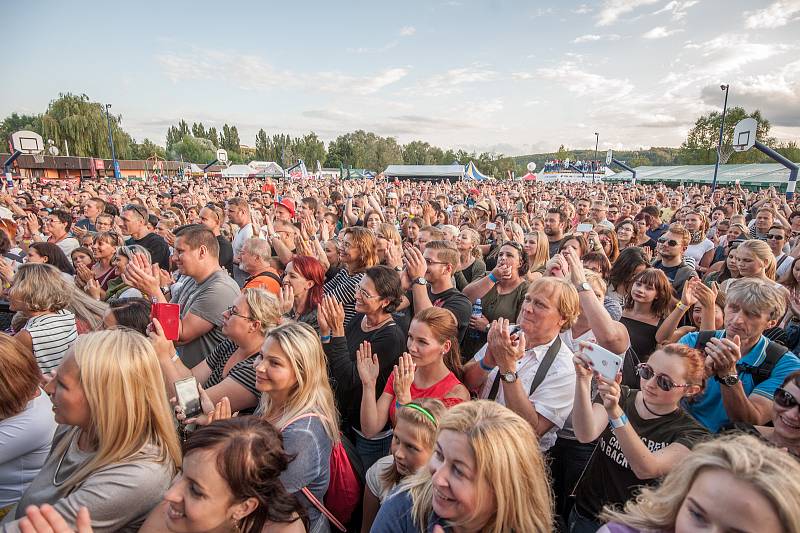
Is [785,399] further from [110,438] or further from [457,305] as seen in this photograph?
[110,438]

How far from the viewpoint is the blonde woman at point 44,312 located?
299 centimetres

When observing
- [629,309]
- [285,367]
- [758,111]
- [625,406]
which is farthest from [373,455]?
[758,111]

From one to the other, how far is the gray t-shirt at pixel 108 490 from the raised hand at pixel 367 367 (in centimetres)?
115

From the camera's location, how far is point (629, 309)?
Result: 149 inches

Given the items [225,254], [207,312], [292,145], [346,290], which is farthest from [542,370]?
[292,145]

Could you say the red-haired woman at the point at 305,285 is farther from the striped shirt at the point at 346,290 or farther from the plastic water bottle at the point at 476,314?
the plastic water bottle at the point at 476,314

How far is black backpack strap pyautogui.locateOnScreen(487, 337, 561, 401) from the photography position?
2385mm

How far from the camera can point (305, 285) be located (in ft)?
12.5

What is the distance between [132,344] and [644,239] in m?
7.52

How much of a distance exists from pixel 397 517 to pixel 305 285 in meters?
2.51

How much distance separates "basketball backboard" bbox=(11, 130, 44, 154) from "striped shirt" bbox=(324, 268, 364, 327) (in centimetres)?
2754

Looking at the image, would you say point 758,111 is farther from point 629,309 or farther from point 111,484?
point 111,484

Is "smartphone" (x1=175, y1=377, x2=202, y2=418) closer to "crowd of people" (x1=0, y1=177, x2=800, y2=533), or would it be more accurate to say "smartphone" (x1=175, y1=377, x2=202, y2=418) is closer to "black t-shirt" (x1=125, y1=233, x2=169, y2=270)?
"crowd of people" (x1=0, y1=177, x2=800, y2=533)

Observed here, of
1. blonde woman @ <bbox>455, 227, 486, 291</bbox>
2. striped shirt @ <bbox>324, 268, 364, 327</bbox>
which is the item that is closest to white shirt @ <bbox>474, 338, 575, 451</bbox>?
striped shirt @ <bbox>324, 268, 364, 327</bbox>
